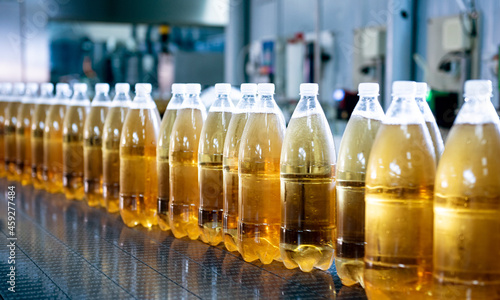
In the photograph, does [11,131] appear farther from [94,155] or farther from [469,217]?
[469,217]

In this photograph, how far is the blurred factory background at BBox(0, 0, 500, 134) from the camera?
406 centimetres

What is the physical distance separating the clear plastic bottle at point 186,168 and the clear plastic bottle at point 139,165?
157 millimetres

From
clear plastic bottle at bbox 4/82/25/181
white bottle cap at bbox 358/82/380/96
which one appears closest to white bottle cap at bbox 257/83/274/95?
white bottle cap at bbox 358/82/380/96

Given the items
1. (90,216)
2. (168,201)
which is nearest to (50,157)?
(90,216)

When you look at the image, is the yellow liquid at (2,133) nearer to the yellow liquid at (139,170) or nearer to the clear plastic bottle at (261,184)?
the yellow liquid at (139,170)

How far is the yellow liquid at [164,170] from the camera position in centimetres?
150

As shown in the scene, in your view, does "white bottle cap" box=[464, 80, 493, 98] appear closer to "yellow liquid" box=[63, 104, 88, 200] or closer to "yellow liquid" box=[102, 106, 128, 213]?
"yellow liquid" box=[102, 106, 128, 213]

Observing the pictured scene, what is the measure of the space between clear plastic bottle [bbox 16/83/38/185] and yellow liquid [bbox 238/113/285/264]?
4.63ft

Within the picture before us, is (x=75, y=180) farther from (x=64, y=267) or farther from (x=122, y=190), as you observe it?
(x=64, y=267)

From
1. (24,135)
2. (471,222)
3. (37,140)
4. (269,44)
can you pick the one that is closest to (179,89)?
(471,222)

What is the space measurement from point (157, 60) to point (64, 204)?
171 inches

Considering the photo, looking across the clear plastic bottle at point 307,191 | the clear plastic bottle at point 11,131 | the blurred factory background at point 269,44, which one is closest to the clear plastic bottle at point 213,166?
the clear plastic bottle at point 307,191

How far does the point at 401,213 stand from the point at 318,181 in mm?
262

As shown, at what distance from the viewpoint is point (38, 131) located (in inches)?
88.8
